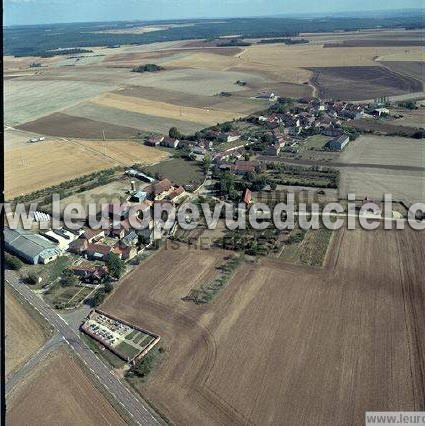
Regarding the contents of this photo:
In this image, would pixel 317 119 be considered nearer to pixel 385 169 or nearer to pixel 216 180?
pixel 385 169

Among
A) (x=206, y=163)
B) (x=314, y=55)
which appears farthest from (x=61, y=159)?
(x=314, y=55)

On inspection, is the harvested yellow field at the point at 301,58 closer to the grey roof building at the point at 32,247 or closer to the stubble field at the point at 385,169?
the stubble field at the point at 385,169

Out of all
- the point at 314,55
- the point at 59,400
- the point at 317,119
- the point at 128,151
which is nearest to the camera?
the point at 59,400

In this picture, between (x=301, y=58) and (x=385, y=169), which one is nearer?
(x=385, y=169)

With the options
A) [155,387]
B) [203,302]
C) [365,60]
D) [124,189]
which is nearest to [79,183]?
[124,189]

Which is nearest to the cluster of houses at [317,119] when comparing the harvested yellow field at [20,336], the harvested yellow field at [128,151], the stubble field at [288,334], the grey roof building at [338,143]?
the grey roof building at [338,143]

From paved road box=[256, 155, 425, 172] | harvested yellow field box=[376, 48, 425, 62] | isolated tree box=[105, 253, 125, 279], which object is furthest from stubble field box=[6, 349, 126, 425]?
harvested yellow field box=[376, 48, 425, 62]

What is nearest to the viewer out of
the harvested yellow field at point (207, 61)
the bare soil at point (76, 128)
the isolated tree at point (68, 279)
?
the isolated tree at point (68, 279)
